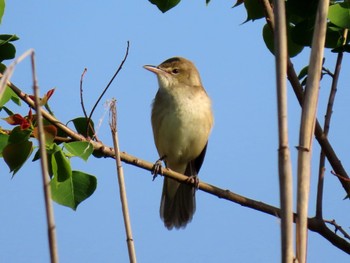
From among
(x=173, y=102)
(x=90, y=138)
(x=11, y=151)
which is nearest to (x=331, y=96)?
(x=90, y=138)

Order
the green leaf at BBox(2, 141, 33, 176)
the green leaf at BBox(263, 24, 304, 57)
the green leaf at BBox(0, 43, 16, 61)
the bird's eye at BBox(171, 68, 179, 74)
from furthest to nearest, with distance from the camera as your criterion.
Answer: the bird's eye at BBox(171, 68, 179, 74), the green leaf at BBox(263, 24, 304, 57), the green leaf at BBox(0, 43, 16, 61), the green leaf at BBox(2, 141, 33, 176)

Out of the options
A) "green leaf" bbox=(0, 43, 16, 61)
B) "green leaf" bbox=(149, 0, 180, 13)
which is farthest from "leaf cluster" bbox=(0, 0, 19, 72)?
"green leaf" bbox=(149, 0, 180, 13)

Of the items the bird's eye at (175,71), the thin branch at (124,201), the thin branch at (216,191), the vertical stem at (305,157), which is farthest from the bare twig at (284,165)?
the bird's eye at (175,71)

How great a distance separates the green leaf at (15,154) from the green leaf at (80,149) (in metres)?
0.18

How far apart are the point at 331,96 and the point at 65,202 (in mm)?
1215

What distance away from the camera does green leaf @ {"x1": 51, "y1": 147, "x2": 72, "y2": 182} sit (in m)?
2.94

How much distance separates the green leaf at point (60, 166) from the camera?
2938 millimetres

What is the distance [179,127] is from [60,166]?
263cm

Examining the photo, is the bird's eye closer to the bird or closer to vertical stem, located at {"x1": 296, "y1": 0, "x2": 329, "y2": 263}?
the bird

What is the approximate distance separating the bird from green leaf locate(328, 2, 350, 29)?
8.58 feet

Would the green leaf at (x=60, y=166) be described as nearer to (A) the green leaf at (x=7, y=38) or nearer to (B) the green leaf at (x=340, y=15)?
(A) the green leaf at (x=7, y=38)

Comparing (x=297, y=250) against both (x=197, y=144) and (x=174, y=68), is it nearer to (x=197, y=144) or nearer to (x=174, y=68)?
(x=197, y=144)

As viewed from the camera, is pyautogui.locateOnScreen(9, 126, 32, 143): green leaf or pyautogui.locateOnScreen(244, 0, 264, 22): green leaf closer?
pyautogui.locateOnScreen(9, 126, 32, 143): green leaf

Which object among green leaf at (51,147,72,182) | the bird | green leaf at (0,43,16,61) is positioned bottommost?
green leaf at (51,147,72,182)
